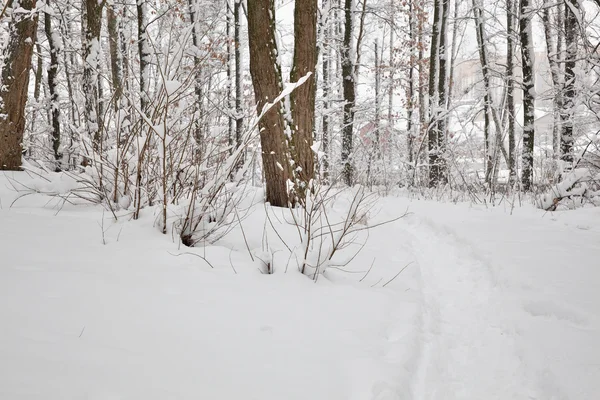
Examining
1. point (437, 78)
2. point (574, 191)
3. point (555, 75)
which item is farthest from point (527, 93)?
point (574, 191)

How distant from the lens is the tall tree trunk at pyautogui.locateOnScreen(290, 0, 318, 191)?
4512 millimetres

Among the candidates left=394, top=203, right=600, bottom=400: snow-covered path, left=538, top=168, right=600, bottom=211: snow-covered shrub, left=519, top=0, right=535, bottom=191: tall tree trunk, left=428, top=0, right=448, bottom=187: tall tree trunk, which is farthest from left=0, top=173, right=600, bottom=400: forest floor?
left=428, top=0, right=448, bottom=187: tall tree trunk

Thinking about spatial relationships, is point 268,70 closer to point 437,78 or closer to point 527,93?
point 527,93

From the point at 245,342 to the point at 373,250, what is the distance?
6.70 ft

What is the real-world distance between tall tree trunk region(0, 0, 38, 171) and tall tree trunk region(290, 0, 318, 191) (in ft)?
11.4

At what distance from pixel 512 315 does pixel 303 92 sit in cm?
332

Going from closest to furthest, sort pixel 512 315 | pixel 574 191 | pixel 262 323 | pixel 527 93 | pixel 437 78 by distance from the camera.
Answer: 1. pixel 262 323
2. pixel 512 315
3. pixel 574 191
4. pixel 527 93
5. pixel 437 78

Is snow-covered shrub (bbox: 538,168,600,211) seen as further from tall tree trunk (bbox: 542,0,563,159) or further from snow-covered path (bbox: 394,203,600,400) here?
tall tree trunk (bbox: 542,0,563,159)

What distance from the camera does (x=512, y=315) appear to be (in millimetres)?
2162

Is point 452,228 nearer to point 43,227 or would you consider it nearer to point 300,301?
point 300,301

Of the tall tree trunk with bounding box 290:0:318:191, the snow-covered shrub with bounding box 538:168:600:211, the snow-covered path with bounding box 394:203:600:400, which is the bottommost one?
the snow-covered path with bounding box 394:203:600:400

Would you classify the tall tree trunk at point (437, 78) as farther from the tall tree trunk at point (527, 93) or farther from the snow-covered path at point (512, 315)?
the snow-covered path at point (512, 315)

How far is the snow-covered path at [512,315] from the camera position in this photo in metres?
1.59

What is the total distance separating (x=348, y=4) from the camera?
9883 millimetres
